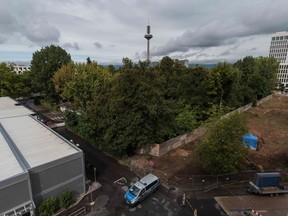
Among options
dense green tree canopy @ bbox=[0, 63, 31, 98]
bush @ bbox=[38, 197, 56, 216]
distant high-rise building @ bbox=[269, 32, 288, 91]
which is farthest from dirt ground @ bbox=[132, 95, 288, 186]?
distant high-rise building @ bbox=[269, 32, 288, 91]

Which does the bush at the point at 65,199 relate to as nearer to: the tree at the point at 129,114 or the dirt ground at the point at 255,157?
the tree at the point at 129,114

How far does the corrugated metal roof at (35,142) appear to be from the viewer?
1488cm

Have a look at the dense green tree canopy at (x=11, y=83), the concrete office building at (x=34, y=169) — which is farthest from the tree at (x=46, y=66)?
the concrete office building at (x=34, y=169)

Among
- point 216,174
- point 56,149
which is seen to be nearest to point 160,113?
point 216,174

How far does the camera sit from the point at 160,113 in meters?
22.5

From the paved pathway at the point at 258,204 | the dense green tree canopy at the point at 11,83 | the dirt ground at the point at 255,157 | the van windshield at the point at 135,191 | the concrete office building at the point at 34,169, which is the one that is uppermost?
the dense green tree canopy at the point at 11,83

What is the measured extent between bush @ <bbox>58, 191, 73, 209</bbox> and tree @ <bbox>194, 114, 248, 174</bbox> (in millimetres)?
12437

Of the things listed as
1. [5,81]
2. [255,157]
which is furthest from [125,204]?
[5,81]

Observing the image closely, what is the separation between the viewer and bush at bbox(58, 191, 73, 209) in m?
14.6

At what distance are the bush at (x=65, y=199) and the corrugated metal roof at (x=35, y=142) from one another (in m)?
3.05

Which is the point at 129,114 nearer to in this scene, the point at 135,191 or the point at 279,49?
the point at 135,191

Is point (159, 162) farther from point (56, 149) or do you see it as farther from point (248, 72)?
point (248, 72)

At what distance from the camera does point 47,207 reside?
1377 centimetres

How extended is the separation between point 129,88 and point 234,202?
1528 cm
